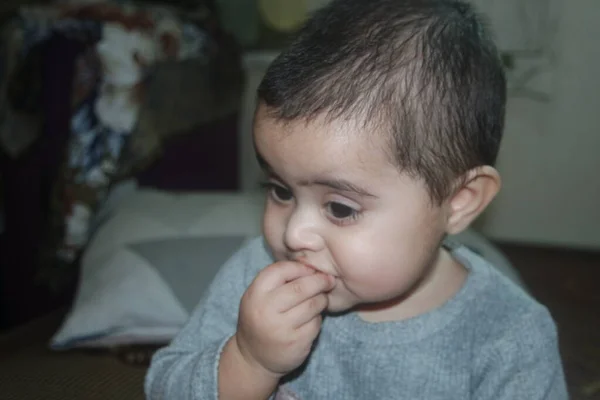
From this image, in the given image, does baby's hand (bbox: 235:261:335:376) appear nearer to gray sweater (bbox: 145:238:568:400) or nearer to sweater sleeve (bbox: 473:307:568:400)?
gray sweater (bbox: 145:238:568:400)

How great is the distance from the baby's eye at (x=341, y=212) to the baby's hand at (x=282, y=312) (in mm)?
58

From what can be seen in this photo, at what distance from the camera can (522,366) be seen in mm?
755

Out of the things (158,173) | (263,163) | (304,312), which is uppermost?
(263,163)

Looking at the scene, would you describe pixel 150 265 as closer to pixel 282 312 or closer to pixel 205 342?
pixel 205 342

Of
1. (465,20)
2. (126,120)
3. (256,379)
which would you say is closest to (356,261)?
(256,379)

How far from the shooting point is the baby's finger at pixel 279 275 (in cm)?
68

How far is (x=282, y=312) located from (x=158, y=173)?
48.6 inches

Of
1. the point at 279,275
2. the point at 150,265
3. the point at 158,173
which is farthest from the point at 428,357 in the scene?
the point at 158,173

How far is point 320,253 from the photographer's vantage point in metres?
0.69

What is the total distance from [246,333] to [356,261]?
0.13 m

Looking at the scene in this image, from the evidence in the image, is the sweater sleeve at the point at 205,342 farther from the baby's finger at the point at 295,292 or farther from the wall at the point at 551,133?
the wall at the point at 551,133

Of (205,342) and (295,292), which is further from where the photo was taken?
(205,342)

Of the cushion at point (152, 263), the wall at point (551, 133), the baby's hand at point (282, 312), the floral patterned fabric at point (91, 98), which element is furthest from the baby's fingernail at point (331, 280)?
the wall at point (551, 133)

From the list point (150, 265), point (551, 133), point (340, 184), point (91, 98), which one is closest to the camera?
point (340, 184)
